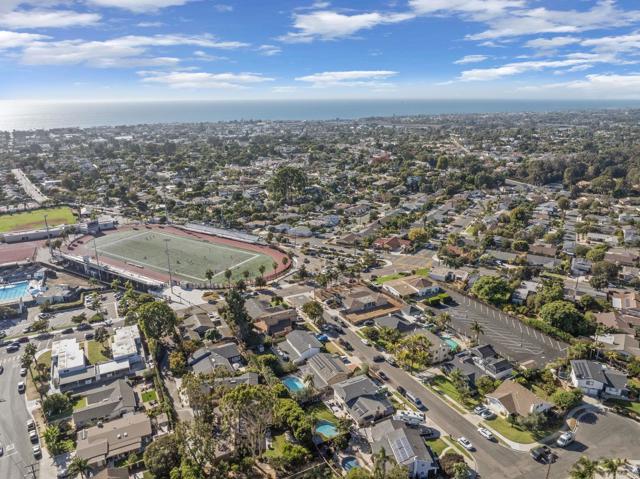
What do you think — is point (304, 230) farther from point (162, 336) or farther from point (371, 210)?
point (162, 336)

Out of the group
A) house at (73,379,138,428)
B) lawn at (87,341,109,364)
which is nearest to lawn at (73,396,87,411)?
house at (73,379,138,428)

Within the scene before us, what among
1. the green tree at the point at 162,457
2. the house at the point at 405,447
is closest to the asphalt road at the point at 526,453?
the house at the point at 405,447

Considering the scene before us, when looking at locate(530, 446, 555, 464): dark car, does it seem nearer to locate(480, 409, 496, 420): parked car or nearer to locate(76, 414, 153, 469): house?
locate(480, 409, 496, 420): parked car

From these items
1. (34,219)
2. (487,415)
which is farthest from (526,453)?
(34,219)

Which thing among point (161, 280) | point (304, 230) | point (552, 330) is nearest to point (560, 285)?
point (552, 330)

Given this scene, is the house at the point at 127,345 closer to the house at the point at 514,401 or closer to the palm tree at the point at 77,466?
the palm tree at the point at 77,466

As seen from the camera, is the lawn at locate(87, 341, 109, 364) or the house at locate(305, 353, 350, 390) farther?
the lawn at locate(87, 341, 109, 364)

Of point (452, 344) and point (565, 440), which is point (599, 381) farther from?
point (452, 344)
